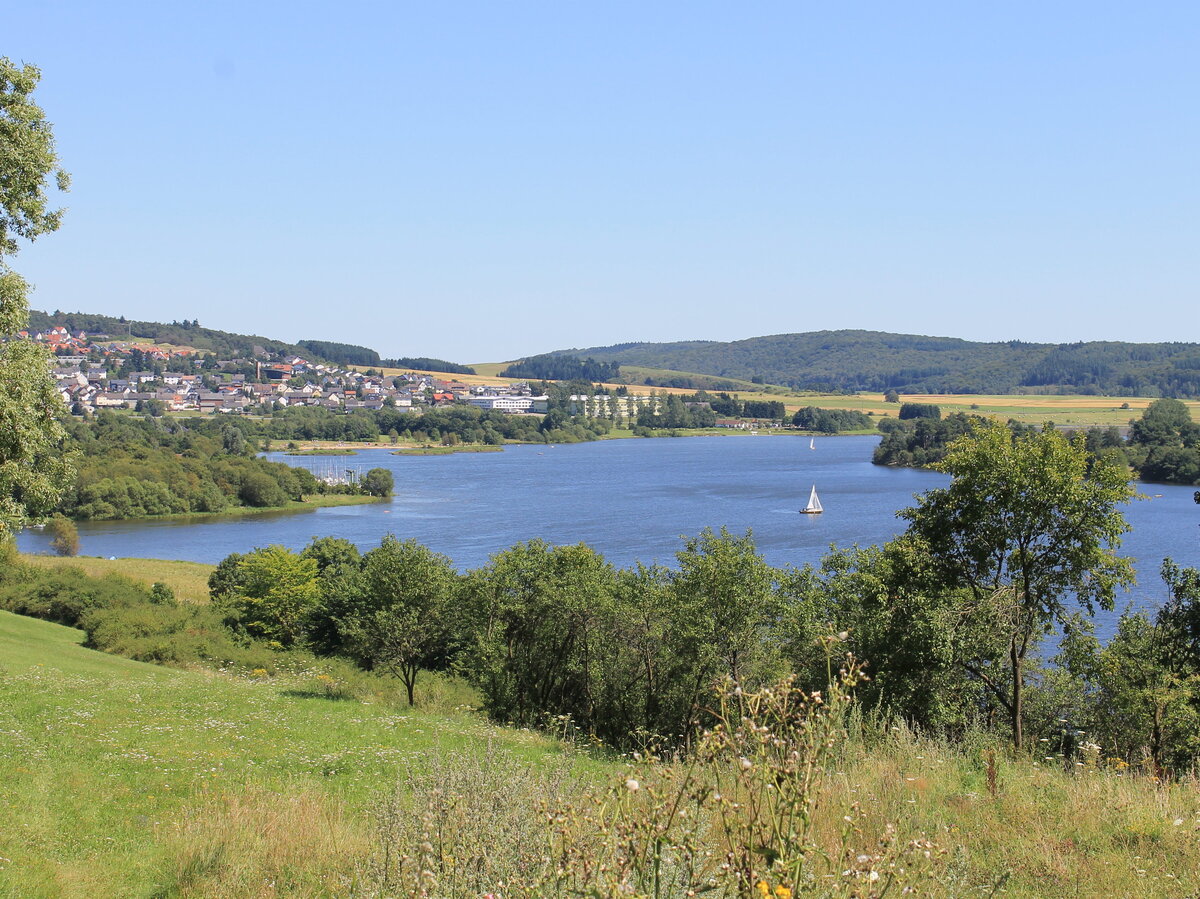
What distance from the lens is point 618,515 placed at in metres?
58.1

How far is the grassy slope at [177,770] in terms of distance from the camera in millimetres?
4906

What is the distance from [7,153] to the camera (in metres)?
9.17

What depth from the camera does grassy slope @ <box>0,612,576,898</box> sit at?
4.91m

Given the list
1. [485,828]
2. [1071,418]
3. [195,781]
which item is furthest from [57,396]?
[1071,418]

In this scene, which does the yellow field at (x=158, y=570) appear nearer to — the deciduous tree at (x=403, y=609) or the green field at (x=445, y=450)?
the deciduous tree at (x=403, y=609)

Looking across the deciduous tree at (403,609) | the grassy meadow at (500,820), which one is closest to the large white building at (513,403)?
the deciduous tree at (403,609)

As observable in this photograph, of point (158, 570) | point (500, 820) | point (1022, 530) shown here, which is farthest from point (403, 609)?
point (158, 570)

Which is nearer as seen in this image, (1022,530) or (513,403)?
(1022,530)

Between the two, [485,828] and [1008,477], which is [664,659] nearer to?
[1008,477]

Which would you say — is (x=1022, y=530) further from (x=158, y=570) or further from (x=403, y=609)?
(x=158, y=570)

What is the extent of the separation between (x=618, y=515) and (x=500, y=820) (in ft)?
180

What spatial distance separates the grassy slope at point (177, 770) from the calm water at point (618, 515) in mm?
18506

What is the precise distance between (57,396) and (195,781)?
14.7ft

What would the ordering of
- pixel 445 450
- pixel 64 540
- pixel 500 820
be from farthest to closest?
pixel 445 450, pixel 64 540, pixel 500 820
